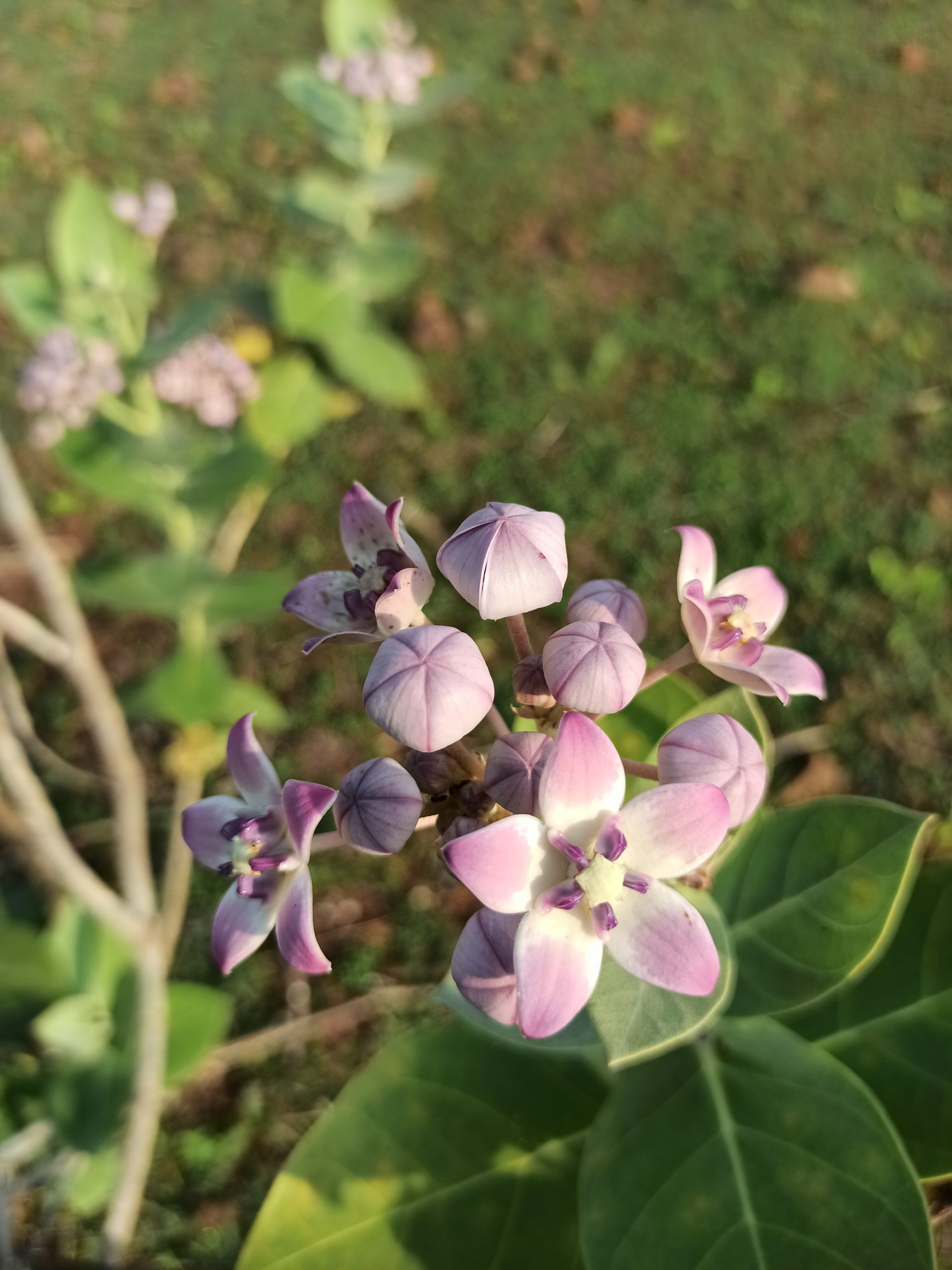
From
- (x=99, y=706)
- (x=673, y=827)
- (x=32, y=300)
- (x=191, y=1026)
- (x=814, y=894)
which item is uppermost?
(x=673, y=827)

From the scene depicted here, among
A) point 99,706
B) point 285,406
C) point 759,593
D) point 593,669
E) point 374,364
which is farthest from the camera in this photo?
point 374,364

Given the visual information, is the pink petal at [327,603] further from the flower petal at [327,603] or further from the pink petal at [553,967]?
the pink petal at [553,967]

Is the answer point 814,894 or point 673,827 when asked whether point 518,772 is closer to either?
point 673,827

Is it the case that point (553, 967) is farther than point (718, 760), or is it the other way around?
point (718, 760)

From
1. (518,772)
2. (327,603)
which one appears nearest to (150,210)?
(327,603)

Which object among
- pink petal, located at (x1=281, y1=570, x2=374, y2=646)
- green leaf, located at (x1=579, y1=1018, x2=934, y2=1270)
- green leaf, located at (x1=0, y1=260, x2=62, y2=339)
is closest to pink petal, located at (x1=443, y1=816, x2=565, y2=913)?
pink petal, located at (x1=281, y1=570, x2=374, y2=646)

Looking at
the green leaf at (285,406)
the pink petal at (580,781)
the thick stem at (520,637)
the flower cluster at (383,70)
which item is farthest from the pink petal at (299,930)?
the flower cluster at (383,70)
